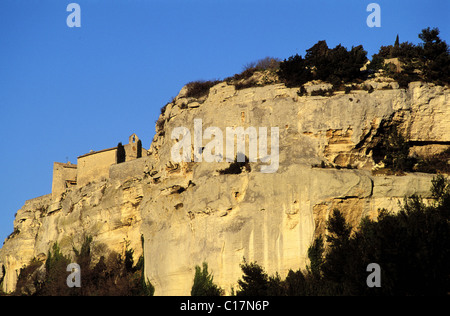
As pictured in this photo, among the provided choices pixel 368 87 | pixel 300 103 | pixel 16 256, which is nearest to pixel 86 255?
pixel 16 256

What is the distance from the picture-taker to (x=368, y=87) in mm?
36844

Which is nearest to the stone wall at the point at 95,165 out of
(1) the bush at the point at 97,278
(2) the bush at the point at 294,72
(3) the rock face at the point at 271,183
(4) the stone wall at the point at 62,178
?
(4) the stone wall at the point at 62,178

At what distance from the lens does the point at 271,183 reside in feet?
112

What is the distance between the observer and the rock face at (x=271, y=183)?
109ft


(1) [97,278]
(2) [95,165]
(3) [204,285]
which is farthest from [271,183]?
(2) [95,165]

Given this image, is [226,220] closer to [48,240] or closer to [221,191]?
[221,191]

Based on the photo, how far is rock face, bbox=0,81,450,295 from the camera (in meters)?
33.4

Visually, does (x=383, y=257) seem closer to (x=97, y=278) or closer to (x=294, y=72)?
(x=294, y=72)

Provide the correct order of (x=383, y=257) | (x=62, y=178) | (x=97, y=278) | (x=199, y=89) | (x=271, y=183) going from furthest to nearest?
1. (x=62, y=178)
2. (x=199, y=89)
3. (x=97, y=278)
4. (x=271, y=183)
5. (x=383, y=257)

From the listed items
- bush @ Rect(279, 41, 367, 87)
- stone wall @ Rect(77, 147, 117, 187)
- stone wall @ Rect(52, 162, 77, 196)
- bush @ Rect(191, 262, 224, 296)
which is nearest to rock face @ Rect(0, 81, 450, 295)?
bush @ Rect(191, 262, 224, 296)

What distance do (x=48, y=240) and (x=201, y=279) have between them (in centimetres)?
1819

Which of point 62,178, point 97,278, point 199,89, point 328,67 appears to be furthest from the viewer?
point 62,178

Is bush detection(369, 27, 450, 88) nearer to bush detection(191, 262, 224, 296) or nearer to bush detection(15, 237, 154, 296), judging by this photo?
bush detection(191, 262, 224, 296)

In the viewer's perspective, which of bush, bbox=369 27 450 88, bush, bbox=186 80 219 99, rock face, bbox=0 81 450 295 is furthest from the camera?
bush, bbox=186 80 219 99
